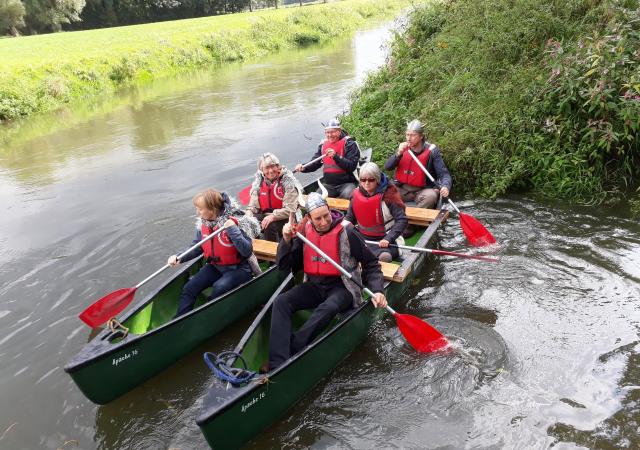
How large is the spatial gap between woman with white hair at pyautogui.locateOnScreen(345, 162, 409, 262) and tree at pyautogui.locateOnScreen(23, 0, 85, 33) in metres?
39.2

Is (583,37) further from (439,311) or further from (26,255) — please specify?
(26,255)

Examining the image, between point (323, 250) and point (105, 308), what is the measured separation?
2592mm

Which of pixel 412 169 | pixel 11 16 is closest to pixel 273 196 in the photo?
pixel 412 169

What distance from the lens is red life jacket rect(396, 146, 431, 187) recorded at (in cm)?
732

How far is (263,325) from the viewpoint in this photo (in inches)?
189

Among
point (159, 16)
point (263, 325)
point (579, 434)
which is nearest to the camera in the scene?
point (579, 434)

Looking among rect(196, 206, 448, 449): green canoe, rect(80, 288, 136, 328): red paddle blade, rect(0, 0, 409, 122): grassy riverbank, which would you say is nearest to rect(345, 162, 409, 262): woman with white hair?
rect(196, 206, 448, 449): green canoe

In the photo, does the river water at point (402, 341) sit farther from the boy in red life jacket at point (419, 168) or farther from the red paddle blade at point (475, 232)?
the boy in red life jacket at point (419, 168)

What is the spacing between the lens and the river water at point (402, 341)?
429cm

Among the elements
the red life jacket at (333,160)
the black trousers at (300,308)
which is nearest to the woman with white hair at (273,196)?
the red life jacket at (333,160)

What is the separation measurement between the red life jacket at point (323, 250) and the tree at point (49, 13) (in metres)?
40.0

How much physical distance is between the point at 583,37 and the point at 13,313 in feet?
31.1

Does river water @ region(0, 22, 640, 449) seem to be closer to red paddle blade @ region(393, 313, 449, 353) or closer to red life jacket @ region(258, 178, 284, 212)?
red paddle blade @ region(393, 313, 449, 353)

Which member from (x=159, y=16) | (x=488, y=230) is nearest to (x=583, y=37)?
(x=488, y=230)
